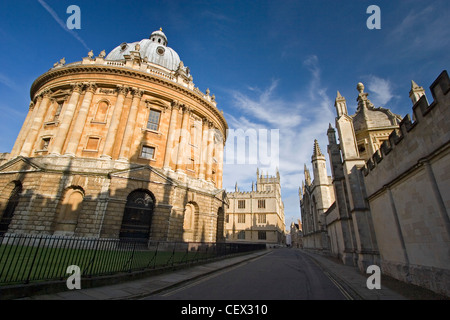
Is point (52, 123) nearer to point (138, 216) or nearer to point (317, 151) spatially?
point (138, 216)

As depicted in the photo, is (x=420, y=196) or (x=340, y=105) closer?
(x=420, y=196)

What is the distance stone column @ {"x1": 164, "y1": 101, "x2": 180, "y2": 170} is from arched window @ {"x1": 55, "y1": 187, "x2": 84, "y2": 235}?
756 centimetres

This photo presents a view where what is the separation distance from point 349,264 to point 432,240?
8.90 m

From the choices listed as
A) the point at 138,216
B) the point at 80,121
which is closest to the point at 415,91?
the point at 138,216

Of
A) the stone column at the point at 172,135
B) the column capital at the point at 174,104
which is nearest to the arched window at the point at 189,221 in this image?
the stone column at the point at 172,135

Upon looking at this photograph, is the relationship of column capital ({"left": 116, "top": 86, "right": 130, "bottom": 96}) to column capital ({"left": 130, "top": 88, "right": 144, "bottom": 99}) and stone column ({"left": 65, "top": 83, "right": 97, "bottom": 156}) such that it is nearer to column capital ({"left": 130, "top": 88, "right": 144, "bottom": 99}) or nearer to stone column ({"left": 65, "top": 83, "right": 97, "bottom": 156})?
column capital ({"left": 130, "top": 88, "right": 144, "bottom": 99})

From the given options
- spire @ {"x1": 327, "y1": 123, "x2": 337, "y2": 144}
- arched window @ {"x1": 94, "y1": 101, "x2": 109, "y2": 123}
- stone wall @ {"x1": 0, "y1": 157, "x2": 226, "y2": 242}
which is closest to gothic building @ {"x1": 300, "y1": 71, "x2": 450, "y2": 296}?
spire @ {"x1": 327, "y1": 123, "x2": 337, "y2": 144}

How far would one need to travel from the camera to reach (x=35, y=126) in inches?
813

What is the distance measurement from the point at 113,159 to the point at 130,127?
11.5 feet

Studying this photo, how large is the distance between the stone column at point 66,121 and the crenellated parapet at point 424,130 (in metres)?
24.0
